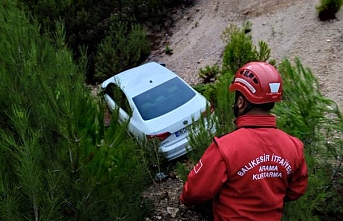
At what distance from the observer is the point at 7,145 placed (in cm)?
346

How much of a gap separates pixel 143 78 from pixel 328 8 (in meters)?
5.16

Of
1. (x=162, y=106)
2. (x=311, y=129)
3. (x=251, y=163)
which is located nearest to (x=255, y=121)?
(x=251, y=163)

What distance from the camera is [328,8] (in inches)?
448

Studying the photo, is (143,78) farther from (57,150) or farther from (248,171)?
(248,171)

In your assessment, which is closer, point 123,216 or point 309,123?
point 123,216

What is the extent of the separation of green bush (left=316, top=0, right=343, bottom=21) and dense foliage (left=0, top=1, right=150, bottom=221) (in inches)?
329

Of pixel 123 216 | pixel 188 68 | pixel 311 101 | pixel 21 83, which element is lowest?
pixel 188 68

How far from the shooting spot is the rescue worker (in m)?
3.02

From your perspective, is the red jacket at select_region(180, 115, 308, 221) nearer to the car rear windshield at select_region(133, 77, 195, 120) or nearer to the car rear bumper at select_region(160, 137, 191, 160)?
the car rear bumper at select_region(160, 137, 191, 160)

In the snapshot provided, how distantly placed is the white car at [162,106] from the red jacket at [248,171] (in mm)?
4068

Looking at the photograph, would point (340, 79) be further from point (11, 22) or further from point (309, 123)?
point (11, 22)

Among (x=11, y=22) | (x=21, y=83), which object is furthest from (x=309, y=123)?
(x=11, y=22)

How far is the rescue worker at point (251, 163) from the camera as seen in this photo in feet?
9.91

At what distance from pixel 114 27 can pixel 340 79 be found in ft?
20.3
